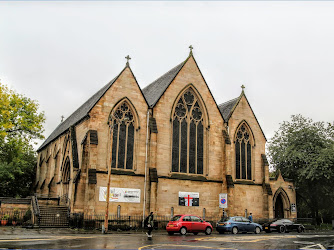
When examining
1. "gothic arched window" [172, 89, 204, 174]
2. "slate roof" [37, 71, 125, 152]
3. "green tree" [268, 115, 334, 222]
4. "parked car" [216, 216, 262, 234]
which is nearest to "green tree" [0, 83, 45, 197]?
"slate roof" [37, 71, 125, 152]

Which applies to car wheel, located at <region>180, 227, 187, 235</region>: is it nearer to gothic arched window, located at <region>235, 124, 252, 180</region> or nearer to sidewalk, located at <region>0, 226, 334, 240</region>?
sidewalk, located at <region>0, 226, 334, 240</region>

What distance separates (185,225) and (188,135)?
10.9 metres

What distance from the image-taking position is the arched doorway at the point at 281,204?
3812 centimetres

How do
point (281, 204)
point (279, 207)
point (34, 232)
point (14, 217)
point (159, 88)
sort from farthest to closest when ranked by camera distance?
1. point (279, 207)
2. point (281, 204)
3. point (159, 88)
4. point (14, 217)
5. point (34, 232)

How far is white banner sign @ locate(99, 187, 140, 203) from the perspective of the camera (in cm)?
2856

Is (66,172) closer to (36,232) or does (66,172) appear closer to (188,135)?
(36,232)

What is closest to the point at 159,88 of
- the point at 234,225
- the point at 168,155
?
the point at 168,155

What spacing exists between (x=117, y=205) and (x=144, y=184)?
2906 millimetres

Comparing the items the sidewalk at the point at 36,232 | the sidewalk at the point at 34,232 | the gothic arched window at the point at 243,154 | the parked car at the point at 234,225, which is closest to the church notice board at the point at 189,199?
the sidewalk at the point at 36,232

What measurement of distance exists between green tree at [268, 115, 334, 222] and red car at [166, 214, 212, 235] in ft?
54.9

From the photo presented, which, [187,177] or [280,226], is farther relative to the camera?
[187,177]

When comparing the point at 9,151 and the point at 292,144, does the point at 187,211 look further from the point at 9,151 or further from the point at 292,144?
the point at 9,151

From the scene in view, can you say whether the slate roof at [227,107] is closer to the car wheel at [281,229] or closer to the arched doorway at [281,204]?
the arched doorway at [281,204]

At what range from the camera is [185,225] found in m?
24.8
